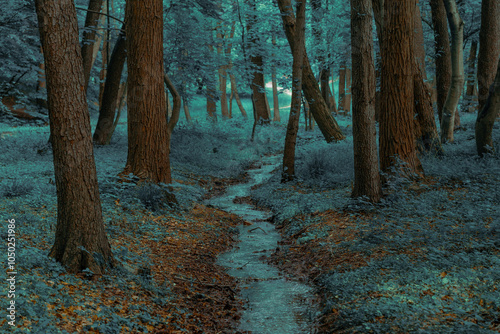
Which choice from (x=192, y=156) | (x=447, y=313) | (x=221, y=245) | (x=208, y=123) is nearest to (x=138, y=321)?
(x=447, y=313)

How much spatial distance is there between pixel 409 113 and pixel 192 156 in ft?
29.3

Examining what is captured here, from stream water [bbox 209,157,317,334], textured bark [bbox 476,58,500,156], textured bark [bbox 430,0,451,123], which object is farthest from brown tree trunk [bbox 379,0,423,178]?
textured bark [bbox 430,0,451,123]

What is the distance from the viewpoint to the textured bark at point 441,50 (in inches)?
524

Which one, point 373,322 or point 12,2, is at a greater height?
point 12,2

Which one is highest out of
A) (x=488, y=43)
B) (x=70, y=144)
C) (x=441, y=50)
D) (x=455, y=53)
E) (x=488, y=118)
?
(x=441, y=50)

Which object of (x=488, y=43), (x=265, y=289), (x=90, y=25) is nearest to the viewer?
(x=265, y=289)

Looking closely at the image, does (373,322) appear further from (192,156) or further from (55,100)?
(192,156)

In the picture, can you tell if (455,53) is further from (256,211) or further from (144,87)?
(144,87)

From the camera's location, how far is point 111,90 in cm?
1421

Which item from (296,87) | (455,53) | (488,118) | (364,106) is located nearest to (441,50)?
(455,53)

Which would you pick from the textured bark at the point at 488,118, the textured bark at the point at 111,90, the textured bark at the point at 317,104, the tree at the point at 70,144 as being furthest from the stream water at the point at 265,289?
the textured bark at the point at 111,90

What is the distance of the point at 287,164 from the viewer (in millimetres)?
10922

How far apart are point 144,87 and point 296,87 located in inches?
170

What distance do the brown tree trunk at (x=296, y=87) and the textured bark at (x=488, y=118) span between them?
13.9 feet
